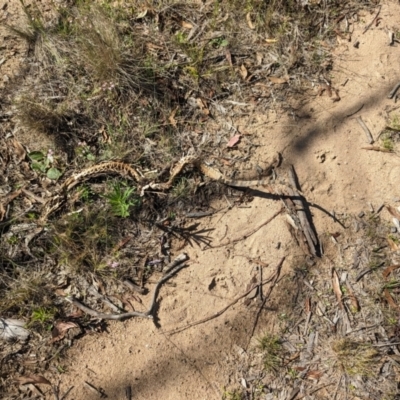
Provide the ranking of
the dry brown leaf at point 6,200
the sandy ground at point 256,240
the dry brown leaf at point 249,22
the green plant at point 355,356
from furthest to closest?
the dry brown leaf at point 249,22
the dry brown leaf at point 6,200
the green plant at point 355,356
the sandy ground at point 256,240

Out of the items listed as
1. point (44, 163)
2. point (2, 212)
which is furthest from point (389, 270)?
point (2, 212)

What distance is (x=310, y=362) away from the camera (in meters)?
3.02

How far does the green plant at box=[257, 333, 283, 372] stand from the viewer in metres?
2.97

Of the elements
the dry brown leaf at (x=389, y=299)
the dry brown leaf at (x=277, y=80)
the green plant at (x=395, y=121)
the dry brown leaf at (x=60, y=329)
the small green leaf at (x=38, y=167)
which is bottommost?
the dry brown leaf at (x=389, y=299)

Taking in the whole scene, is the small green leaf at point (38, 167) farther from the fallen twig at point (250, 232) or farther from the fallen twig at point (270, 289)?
the fallen twig at point (270, 289)

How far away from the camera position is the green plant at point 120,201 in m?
3.05

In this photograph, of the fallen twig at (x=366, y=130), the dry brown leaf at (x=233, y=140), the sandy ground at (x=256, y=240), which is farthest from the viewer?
the fallen twig at (x=366, y=130)

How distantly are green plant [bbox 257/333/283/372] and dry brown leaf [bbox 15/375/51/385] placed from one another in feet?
4.84

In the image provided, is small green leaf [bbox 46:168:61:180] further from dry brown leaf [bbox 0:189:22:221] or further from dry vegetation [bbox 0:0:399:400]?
dry brown leaf [bbox 0:189:22:221]

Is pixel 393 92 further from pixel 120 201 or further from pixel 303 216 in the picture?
pixel 120 201

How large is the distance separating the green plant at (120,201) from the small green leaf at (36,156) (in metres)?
0.65

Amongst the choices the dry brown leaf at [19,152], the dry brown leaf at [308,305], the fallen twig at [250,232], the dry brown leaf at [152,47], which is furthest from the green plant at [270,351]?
the dry brown leaf at [152,47]

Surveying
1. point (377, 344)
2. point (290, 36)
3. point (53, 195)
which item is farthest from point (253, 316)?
point (290, 36)

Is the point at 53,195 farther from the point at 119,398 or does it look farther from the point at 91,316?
the point at 119,398
